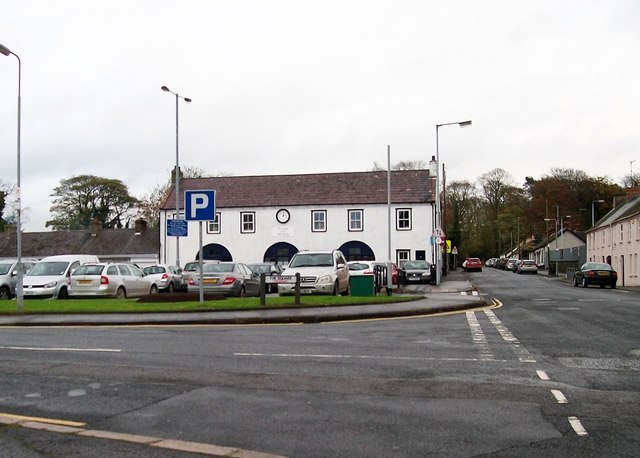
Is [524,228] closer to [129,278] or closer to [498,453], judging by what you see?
[129,278]

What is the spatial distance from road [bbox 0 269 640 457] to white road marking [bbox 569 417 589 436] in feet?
0.09

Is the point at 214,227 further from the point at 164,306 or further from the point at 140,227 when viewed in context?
the point at 164,306

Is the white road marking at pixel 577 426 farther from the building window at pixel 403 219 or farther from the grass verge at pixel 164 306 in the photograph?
the building window at pixel 403 219

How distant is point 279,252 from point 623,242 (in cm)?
2779

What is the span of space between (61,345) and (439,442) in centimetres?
834

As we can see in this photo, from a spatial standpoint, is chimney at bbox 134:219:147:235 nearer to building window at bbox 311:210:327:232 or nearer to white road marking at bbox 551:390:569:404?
building window at bbox 311:210:327:232

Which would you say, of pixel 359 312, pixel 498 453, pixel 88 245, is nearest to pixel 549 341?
pixel 359 312

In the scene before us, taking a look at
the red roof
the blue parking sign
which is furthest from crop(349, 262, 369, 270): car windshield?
the red roof

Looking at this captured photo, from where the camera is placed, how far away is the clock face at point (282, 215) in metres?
54.2

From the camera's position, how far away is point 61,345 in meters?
11.8

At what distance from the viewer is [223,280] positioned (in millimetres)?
24359

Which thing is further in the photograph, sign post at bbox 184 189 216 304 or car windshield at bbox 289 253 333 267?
car windshield at bbox 289 253 333 267

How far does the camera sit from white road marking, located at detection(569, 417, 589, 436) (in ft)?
19.3

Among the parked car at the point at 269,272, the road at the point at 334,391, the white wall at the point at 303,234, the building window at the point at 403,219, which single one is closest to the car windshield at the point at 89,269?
the parked car at the point at 269,272
